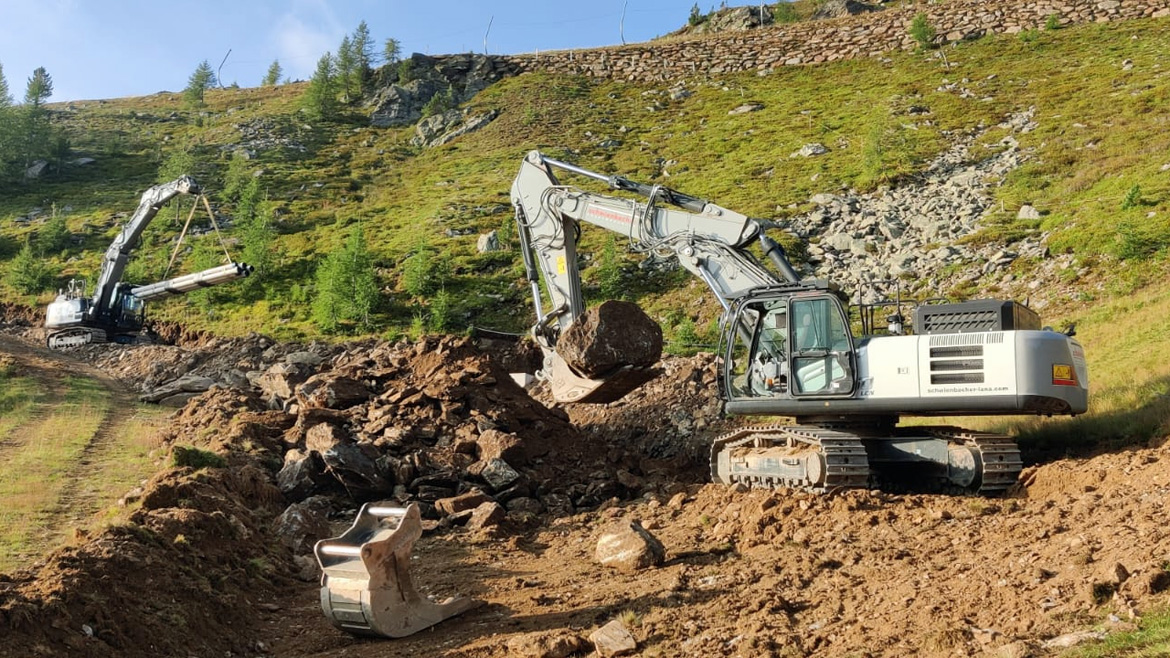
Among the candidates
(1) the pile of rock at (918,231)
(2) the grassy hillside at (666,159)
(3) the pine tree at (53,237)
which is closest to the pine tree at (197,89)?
(2) the grassy hillside at (666,159)

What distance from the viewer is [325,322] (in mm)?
34594

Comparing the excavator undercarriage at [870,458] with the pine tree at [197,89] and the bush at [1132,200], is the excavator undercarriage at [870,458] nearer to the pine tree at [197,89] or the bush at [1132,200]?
the bush at [1132,200]

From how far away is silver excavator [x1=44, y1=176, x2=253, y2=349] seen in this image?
3275 centimetres

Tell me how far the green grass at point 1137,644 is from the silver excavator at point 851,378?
5.43 m

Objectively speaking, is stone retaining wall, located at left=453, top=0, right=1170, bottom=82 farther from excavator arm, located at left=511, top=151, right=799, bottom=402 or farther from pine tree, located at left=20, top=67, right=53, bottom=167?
excavator arm, located at left=511, top=151, right=799, bottom=402

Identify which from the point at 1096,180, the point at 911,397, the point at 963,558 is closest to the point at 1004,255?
the point at 1096,180

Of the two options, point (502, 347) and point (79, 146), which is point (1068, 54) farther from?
point (79, 146)

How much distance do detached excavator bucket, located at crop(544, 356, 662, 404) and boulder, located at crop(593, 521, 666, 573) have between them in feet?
11.6

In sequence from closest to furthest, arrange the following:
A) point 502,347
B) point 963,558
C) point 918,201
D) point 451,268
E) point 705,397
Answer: point 963,558, point 705,397, point 502,347, point 918,201, point 451,268

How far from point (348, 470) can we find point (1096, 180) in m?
27.8

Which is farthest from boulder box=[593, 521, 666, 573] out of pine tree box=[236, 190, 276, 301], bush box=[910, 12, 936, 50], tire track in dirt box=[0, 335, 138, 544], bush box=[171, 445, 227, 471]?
bush box=[910, 12, 936, 50]

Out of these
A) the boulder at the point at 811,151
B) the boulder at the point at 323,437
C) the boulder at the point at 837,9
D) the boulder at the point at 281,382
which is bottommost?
the boulder at the point at 323,437

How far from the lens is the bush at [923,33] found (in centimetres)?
5622

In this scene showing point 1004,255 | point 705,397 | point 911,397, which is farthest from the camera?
point 1004,255
